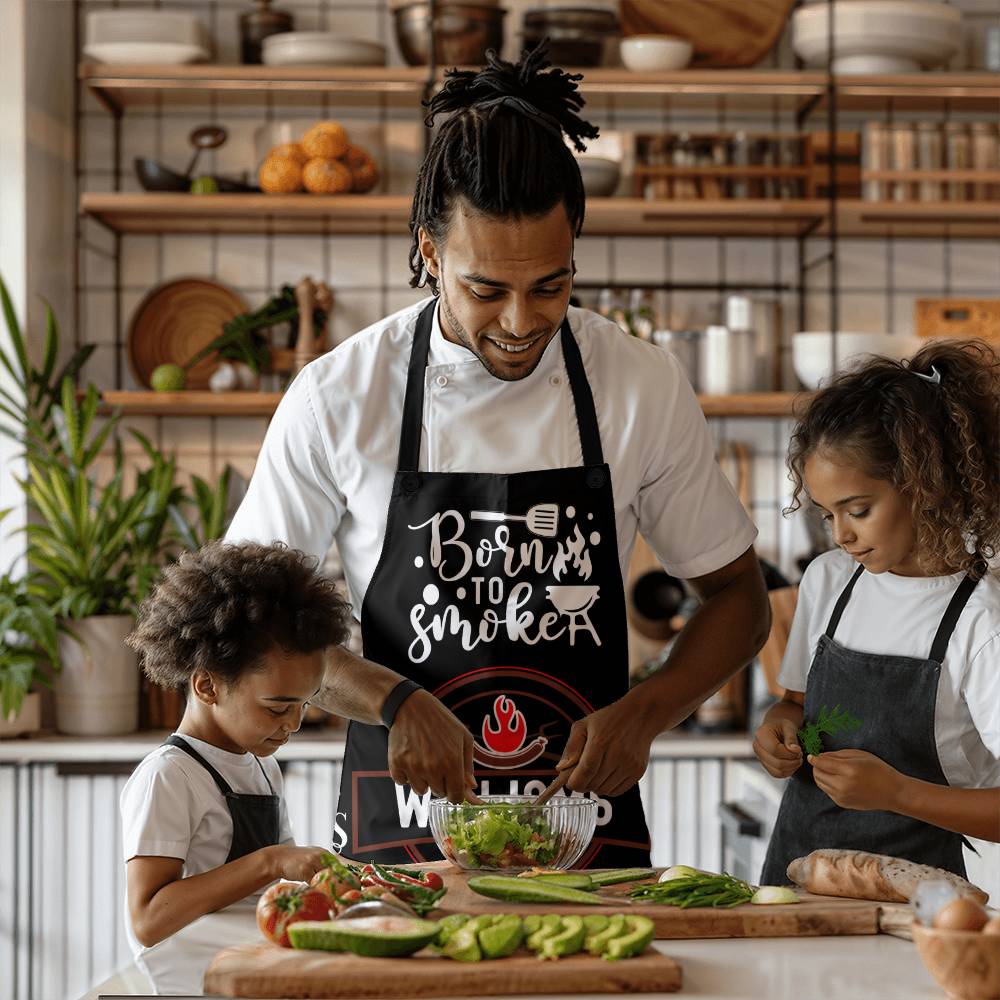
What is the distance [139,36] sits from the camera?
3283 mm

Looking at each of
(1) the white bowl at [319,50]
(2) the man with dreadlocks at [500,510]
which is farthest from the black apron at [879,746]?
(1) the white bowl at [319,50]

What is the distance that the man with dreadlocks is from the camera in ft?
5.13

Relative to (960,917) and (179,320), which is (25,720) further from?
(960,917)

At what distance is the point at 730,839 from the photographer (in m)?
3.00

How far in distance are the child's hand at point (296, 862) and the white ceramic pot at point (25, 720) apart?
1.93 metres

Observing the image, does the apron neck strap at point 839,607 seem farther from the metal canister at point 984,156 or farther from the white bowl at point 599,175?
the metal canister at point 984,156

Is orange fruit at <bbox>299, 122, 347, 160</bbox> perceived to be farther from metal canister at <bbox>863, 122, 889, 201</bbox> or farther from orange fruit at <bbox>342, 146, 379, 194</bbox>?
metal canister at <bbox>863, 122, 889, 201</bbox>

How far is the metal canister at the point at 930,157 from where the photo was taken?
3365 millimetres

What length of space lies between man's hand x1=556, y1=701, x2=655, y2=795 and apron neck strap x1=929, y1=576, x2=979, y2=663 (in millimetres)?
350

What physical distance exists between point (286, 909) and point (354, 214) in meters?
2.49

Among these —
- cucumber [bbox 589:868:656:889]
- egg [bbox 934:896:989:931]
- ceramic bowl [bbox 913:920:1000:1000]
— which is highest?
egg [bbox 934:896:989:931]

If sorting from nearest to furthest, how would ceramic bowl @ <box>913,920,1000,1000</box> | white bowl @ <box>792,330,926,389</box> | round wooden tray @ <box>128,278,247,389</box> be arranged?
ceramic bowl @ <box>913,920,1000,1000</box>
white bowl @ <box>792,330,926,389</box>
round wooden tray @ <box>128,278,247,389</box>

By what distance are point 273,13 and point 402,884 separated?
272 centimetres

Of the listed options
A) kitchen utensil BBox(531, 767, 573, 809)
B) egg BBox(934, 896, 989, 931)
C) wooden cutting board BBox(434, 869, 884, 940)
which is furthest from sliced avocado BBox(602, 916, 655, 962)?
kitchen utensil BBox(531, 767, 573, 809)
